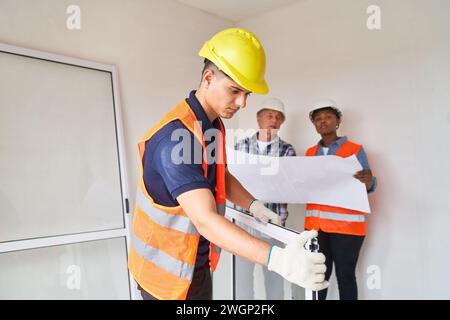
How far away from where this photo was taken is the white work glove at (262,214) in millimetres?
1316

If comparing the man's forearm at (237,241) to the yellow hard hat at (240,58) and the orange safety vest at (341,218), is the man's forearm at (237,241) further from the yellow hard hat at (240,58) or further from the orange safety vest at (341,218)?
the orange safety vest at (341,218)

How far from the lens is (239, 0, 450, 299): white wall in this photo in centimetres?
204

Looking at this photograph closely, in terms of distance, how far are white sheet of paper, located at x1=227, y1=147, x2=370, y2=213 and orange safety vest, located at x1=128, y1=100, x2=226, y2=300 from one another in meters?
0.87

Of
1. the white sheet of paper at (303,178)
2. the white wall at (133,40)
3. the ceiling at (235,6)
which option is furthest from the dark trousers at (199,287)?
the ceiling at (235,6)

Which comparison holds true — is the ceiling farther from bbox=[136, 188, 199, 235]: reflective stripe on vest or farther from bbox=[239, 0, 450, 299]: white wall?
bbox=[136, 188, 199, 235]: reflective stripe on vest

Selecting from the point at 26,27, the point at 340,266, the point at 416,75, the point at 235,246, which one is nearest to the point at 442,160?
the point at 416,75

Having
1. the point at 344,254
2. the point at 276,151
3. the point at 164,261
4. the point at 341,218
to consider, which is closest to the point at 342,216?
the point at 341,218

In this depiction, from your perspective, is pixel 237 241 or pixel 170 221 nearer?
pixel 237 241

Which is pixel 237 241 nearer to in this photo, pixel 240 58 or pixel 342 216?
pixel 240 58

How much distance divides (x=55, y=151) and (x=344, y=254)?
1892mm

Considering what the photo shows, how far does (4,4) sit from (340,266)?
2515 mm

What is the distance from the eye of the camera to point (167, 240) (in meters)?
1.07

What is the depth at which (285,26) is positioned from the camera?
280cm
